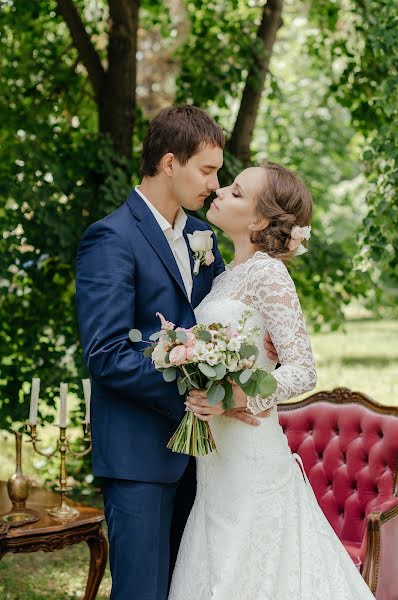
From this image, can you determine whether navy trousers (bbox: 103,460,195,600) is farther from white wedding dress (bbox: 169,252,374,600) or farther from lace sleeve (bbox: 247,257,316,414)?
lace sleeve (bbox: 247,257,316,414)

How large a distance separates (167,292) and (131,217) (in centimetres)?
26

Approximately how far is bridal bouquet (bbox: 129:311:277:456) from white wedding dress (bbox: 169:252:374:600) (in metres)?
0.26

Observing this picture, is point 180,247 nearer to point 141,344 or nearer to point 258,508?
point 141,344

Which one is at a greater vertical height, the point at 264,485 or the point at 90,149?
the point at 90,149

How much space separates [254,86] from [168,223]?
3.81 meters

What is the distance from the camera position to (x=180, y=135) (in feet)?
9.45

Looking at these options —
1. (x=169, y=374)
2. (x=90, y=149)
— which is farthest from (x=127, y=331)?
(x=90, y=149)

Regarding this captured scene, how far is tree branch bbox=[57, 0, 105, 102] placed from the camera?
6273mm

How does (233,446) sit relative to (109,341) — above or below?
below

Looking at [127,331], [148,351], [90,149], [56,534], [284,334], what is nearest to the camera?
[148,351]

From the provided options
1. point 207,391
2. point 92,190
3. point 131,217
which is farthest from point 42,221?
point 207,391

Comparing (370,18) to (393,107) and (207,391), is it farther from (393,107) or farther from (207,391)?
(207,391)

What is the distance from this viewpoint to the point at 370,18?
19.9 ft

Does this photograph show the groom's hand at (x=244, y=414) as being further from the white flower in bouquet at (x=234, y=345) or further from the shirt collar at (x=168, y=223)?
the shirt collar at (x=168, y=223)
